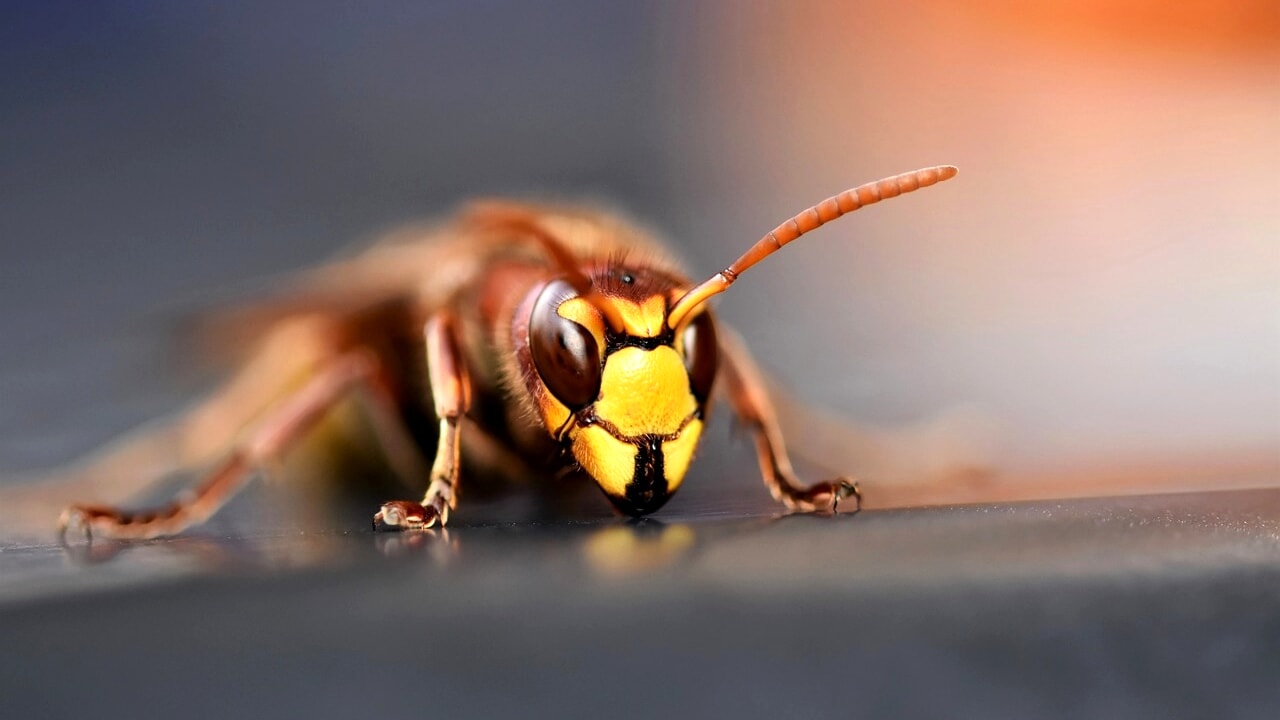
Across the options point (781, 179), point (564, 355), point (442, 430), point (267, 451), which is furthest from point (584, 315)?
point (781, 179)

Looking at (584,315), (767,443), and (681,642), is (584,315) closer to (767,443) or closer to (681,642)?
(767,443)

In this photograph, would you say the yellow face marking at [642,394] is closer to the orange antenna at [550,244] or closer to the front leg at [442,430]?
the orange antenna at [550,244]

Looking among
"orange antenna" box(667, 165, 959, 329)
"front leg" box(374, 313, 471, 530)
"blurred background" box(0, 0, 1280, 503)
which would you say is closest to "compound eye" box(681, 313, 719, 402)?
"orange antenna" box(667, 165, 959, 329)

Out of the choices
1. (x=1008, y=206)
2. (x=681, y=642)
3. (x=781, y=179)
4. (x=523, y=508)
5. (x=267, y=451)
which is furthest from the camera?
(x=781, y=179)

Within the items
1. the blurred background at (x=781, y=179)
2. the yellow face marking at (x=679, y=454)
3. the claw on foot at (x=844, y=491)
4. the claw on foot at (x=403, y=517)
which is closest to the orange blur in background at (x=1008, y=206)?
the blurred background at (x=781, y=179)

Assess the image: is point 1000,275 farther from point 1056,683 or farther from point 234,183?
point 1056,683
